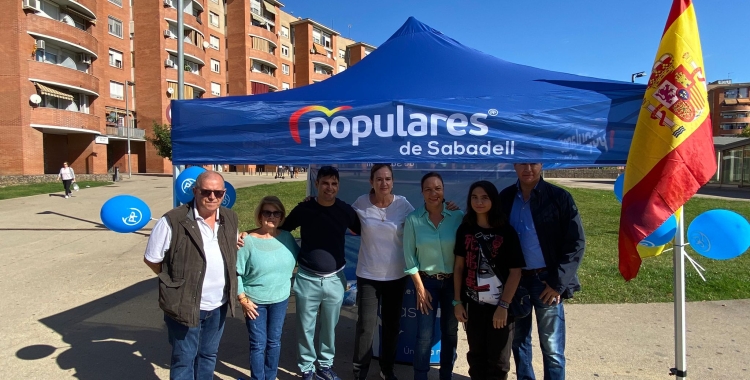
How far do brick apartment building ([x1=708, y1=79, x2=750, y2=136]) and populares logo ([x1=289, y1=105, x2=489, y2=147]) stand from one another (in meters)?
94.5

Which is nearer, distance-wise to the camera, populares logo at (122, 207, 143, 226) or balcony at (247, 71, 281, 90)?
populares logo at (122, 207, 143, 226)

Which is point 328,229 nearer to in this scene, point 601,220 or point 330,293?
point 330,293

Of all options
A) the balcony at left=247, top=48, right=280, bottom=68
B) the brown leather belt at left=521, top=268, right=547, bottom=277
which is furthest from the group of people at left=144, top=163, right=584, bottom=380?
the balcony at left=247, top=48, right=280, bottom=68

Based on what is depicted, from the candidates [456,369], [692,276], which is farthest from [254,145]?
[692,276]

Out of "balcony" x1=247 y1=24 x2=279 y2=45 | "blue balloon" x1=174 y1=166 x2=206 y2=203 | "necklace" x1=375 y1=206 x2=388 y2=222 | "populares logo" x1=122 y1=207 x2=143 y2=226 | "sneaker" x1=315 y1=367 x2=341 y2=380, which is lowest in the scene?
"sneaker" x1=315 y1=367 x2=341 y2=380

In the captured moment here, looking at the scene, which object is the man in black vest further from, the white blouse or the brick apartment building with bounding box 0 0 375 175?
the brick apartment building with bounding box 0 0 375 175

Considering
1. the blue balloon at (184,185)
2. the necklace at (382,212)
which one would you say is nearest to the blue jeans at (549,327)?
the necklace at (382,212)

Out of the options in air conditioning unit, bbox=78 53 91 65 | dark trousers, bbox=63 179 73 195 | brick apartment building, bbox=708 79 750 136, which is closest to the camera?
dark trousers, bbox=63 179 73 195

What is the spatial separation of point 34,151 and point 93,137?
4964mm

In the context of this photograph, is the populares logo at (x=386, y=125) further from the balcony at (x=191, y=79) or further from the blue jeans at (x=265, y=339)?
the balcony at (x=191, y=79)

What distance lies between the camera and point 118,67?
125ft

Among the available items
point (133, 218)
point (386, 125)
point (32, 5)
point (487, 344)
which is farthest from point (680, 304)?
point (32, 5)

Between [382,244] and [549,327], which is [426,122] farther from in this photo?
[549,327]

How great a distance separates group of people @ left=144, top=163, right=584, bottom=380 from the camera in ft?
8.70
